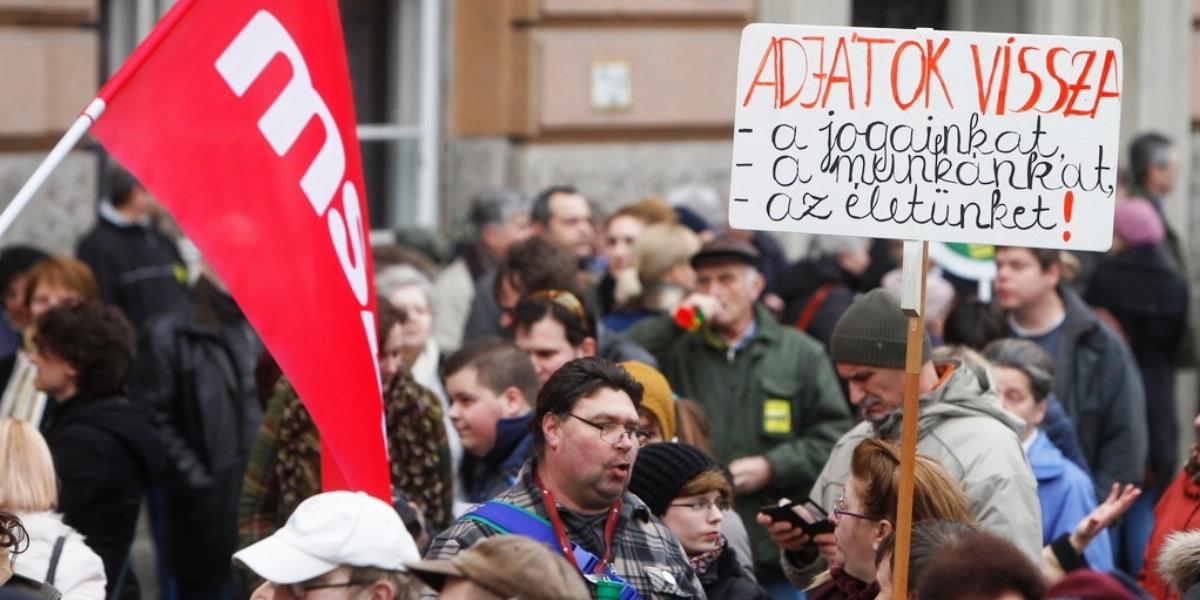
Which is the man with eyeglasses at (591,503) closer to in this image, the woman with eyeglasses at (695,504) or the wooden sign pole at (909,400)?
the woman with eyeglasses at (695,504)

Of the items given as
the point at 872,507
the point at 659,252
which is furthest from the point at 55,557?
the point at 659,252

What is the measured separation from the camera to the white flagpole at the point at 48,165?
14.0ft

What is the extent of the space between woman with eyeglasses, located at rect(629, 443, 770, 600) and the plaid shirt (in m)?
0.41

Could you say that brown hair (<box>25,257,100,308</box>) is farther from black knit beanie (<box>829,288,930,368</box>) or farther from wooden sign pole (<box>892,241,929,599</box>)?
wooden sign pole (<box>892,241,929,599</box>)

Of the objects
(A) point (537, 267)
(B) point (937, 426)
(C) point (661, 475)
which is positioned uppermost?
(A) point (537, 267)

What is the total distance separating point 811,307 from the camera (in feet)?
28.6

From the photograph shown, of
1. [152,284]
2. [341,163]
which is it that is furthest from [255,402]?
[341,163]

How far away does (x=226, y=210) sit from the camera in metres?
4.71

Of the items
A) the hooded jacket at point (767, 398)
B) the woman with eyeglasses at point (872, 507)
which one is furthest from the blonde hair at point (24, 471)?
the hooded jacket at point (767, 398)

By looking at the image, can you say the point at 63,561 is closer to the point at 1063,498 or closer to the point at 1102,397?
the point at 1063,498

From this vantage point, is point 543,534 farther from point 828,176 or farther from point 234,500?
point 234,500

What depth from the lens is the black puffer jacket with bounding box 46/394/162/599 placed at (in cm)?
584

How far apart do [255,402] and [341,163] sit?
307 centimetres

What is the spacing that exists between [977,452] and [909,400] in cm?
79
